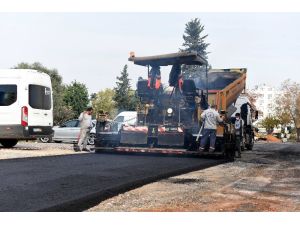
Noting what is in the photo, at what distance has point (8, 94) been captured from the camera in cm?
1598

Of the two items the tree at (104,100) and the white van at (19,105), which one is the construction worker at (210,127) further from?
the tree at (104,100)

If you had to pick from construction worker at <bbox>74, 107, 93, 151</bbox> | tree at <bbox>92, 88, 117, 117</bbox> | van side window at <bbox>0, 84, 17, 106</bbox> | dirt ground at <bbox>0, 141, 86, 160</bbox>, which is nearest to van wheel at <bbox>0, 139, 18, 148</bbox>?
dirt ground at <bbox>0, 141, 86, 160</bbox>

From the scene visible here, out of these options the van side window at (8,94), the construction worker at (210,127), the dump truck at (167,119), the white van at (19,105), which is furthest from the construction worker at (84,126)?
the construction worker at (210,127)

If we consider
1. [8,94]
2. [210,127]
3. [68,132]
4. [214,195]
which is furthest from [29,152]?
[214,195]

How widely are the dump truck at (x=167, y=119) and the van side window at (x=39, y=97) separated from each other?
8.56ft

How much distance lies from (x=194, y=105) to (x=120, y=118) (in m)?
5.44

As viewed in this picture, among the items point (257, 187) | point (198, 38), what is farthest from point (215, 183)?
point (198, 38)

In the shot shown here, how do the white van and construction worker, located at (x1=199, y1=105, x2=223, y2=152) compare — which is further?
the white van

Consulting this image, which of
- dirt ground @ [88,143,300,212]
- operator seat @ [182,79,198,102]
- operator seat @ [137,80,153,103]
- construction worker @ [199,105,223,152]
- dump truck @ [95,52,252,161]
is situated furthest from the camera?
operator seat @ [137,80,153,103]

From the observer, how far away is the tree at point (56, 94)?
2203 inches

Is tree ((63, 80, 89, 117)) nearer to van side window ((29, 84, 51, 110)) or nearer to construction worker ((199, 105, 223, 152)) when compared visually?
van side window ((29, 84, 51, 110))

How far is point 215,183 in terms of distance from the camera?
8.52m

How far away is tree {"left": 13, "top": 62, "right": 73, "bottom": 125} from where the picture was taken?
5597cm

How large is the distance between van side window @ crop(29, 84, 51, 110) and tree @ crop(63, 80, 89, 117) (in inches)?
2242
